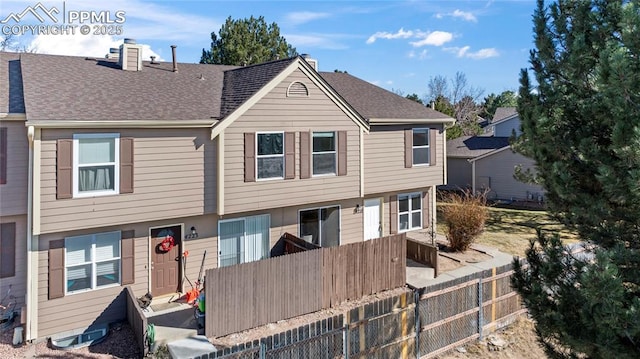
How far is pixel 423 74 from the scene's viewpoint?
60875 mm

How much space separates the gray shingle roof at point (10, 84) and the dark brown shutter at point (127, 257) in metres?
4.02

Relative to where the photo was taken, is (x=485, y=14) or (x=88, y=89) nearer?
(x=88, y=89)

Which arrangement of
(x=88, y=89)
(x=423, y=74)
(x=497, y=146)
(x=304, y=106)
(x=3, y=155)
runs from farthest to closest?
(x=423, y=74) < (x=497, y=146) < (x=304, y=106) < (x=88, y=89) < (x=3, y=155)

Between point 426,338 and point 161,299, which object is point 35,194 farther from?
point 426,338

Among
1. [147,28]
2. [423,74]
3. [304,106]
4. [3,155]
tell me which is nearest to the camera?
[3,155]

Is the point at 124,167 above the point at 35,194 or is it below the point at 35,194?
above

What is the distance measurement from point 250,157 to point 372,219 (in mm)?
6403

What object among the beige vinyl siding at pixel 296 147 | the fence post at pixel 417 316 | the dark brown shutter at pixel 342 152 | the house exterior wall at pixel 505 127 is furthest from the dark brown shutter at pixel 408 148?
the house exterior wall at pixel 505 127

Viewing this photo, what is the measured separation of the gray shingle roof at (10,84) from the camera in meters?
10.6

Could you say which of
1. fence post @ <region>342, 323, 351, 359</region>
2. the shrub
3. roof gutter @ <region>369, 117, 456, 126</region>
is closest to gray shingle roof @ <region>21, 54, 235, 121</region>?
roof gutter @ <region>369, 117, 456, 126</region>

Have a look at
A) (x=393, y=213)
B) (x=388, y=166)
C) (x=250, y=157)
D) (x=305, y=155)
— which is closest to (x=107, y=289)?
(x=250, y=157)

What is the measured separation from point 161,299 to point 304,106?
7.23 metres

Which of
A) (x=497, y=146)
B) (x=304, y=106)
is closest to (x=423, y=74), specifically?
(x=497, y=146)

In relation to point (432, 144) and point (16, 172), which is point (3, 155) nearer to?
point (16, 172)
